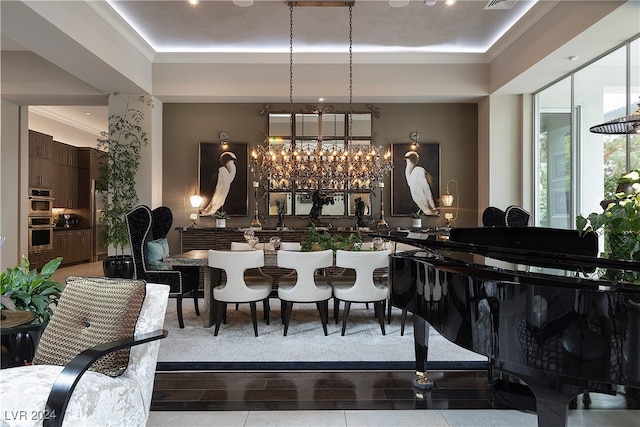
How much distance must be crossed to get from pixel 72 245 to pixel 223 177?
522cm

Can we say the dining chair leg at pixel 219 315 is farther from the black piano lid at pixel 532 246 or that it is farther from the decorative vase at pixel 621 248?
the decorative vase at pixel 621 248

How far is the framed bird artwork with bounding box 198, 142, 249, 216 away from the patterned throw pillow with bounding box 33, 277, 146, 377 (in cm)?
503

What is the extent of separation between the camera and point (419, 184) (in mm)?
7012

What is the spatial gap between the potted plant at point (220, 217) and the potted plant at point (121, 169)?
1327 millimetres

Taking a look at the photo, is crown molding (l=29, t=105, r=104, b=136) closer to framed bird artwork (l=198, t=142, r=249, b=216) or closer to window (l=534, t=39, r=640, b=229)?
Result: framed bird artwork (l=198, t=142, r=249, b=216)

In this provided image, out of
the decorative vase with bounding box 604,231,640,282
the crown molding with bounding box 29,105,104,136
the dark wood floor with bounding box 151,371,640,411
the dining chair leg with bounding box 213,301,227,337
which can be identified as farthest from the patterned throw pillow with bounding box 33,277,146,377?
the crown molding with bounding box 29,105,104,136

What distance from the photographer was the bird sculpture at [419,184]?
7.00 m

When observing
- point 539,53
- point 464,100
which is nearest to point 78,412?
point 539,53

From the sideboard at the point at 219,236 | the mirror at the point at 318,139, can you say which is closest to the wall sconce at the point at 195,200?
the sideboard at the point at 219,236

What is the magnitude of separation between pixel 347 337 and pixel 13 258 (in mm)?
6514

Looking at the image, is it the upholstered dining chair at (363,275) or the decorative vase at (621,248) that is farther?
the upholstered dining chair at (363,275)

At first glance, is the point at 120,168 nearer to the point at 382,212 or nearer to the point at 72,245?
the point at 382,212

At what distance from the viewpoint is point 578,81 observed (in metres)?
5.41

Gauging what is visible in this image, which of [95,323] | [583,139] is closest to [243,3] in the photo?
[95,323]
